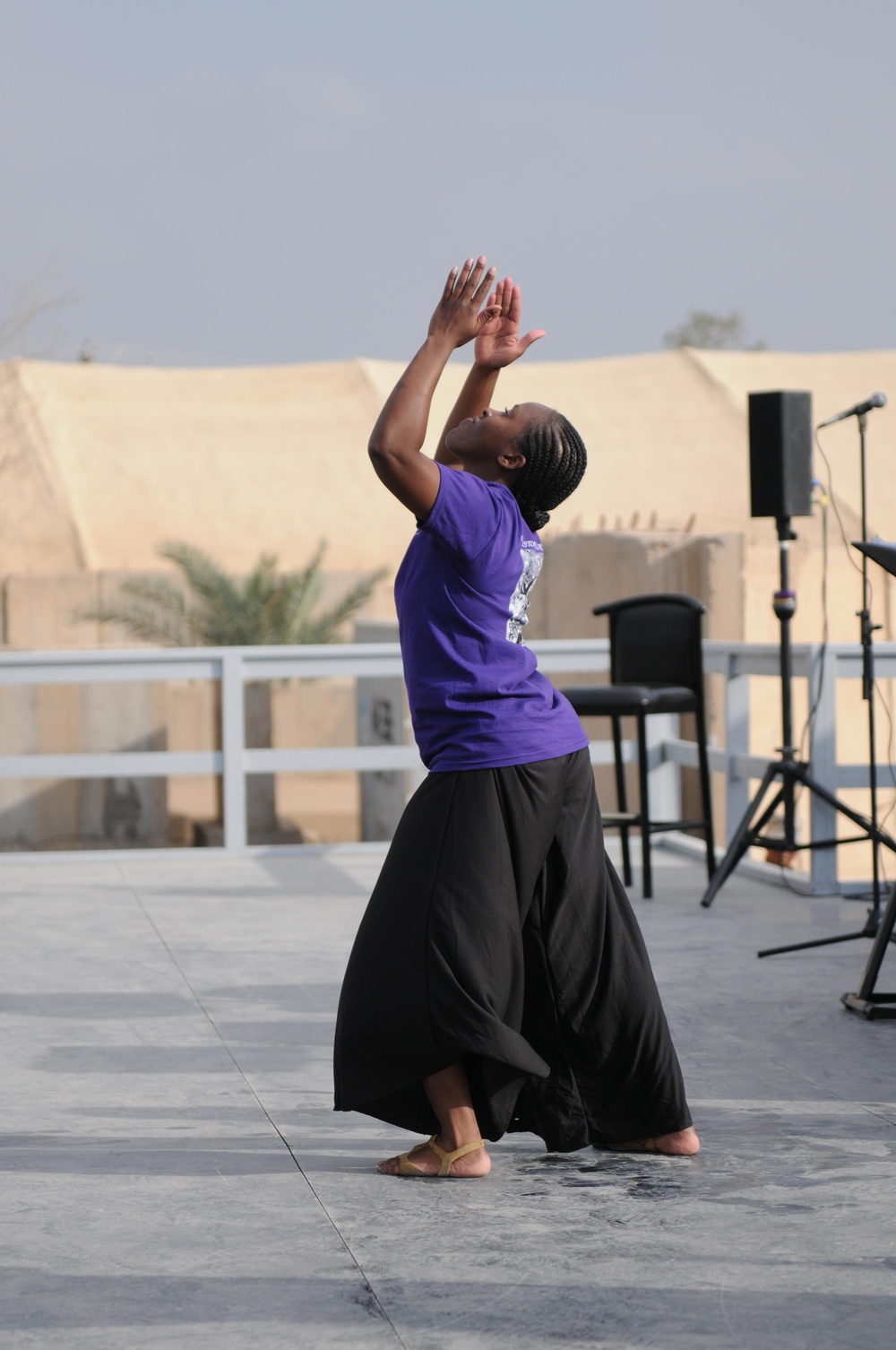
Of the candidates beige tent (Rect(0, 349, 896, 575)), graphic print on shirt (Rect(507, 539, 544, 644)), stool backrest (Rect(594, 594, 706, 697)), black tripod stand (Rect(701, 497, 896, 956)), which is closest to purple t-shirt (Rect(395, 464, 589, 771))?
graphic print on shirt (Rect(507, 539, 544, 644))

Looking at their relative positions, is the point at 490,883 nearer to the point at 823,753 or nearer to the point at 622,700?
the point at 622,700

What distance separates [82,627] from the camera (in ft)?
78.7

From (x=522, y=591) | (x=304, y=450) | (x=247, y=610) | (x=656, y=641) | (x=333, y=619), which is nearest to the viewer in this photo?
(x=522, y=591)

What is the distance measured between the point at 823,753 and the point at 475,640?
12.3ft

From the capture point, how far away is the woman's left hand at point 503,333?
3.08m

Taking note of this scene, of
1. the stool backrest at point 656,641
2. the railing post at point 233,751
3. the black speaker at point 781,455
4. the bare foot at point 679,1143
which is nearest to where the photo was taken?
the bare foot at point 679,1143

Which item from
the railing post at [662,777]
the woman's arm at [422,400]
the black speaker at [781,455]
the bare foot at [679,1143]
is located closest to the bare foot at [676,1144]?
the bare foot at [679,1143]

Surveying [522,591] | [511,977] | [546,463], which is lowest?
[511,977]

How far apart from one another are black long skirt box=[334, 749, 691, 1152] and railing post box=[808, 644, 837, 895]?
340cm

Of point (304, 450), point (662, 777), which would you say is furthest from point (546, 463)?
point (304, 450)

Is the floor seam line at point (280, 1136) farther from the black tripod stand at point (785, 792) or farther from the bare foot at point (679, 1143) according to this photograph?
the black tripod stand at point (785, 792)

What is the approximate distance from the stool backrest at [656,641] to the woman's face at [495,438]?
3603mm

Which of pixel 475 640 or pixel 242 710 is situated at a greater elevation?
pixel 475 640

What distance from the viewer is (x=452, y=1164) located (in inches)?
119
